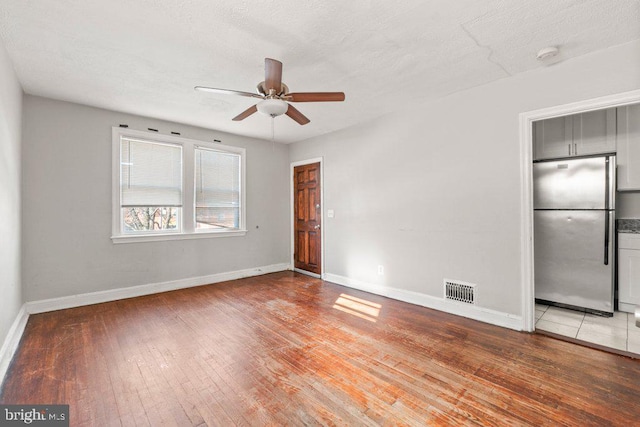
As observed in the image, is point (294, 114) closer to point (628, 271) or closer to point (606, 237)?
point (606, 237)

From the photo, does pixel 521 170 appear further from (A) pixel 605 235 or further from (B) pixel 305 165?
(B) pixel 305 165

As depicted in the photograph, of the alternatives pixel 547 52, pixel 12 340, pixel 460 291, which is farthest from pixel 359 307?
pixel 12 340

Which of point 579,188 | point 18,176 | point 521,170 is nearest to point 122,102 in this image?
point 18,176

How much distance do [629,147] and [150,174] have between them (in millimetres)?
6221

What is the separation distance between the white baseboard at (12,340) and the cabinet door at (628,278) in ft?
19.6

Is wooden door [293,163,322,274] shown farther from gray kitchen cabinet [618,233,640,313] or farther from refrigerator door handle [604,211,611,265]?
gray kitchen cabinet [618,233,640,313]

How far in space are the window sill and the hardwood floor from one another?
1.02m

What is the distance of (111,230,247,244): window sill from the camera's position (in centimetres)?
398

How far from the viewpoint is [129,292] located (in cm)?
402

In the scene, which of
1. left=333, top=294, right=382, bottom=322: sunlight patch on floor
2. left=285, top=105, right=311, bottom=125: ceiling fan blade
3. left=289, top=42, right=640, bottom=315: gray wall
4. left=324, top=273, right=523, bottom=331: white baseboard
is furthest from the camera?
left=333, top=294, right=382, bottom=322: sunlight patch on floor

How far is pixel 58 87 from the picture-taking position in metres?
3.15

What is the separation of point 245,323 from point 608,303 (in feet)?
13.5

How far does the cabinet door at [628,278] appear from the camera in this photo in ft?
10.5

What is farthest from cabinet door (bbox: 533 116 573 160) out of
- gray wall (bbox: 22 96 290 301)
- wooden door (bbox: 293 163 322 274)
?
gray wall (bbox: 22 96 290 301)
